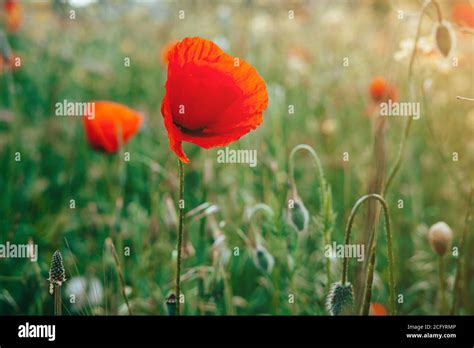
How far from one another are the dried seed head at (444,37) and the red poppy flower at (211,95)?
1.00 ft

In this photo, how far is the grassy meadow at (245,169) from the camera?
1.02 m

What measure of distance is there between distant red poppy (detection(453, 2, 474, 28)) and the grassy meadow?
24 millimetres

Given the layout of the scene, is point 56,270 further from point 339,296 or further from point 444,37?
point 444,37

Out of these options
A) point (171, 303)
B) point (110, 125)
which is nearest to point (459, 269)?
point (171, 303)

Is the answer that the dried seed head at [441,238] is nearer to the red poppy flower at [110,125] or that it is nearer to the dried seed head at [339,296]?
the dried seed head at [339,296]

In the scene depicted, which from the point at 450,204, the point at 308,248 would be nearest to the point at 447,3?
the point at 450,204

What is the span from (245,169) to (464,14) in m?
0.55

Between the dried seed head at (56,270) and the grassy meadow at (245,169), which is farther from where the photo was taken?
the grassy meadow at (245,169)

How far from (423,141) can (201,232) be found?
94 cm

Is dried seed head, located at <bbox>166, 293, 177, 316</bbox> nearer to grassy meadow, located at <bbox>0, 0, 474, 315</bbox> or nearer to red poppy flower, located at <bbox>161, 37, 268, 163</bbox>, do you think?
grassy meadow, located at <bbox>0, 0, 474, 315</bbox>

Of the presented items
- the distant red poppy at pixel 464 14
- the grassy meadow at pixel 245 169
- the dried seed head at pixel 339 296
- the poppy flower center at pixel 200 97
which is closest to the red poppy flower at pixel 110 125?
the grassy meadow at pixel 245 169

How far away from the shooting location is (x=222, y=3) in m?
1.78

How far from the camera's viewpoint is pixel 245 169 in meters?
1.38

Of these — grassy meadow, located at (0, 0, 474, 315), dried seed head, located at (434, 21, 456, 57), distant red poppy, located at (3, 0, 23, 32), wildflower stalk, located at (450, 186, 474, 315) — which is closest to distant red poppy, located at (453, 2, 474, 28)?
grassy meadow, located at (0, 0, 474, 315)
